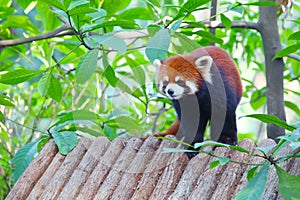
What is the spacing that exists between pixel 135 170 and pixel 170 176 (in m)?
0.17

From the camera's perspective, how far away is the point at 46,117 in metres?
3.33

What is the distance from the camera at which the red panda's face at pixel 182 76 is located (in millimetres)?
2320

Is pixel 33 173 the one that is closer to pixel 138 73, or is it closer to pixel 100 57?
pixel 138 73

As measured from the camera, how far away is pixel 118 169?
82.4 inches

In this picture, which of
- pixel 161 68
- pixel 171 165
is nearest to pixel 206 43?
pixel 161 68

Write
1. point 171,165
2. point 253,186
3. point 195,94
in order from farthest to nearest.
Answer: point 195,94 < point 171,165 < point 253,186

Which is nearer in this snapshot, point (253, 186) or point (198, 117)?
point (253, 186)

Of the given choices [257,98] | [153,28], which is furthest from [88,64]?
[257,98]

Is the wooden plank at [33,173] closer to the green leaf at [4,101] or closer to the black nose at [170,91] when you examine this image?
the green leaf at [4,101]

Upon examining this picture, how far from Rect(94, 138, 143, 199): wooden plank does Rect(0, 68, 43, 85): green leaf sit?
1.62 ft

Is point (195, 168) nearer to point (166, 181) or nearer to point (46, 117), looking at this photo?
point (166, 181)

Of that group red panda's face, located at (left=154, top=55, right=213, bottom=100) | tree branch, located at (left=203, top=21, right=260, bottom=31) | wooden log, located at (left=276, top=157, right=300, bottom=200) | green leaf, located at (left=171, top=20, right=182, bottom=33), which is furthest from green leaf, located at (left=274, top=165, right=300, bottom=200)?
tree branch, located at (left=203, top=21, right=260, bottom=31)

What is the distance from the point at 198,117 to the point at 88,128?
53 centimetres

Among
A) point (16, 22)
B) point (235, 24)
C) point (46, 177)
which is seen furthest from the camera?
point (16, 22)
